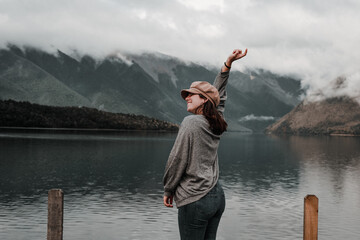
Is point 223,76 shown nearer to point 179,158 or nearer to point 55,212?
point 179,158

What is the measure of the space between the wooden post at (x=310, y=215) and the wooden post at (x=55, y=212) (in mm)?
6243

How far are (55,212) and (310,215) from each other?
654cm

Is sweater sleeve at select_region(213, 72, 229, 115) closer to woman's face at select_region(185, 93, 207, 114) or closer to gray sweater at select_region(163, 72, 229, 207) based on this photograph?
woman's face at select_region(185, 93, 207, 114)

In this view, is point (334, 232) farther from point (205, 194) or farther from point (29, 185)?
point (29, 185)

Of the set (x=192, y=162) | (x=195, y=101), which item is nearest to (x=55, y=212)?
(x=192, y=162)

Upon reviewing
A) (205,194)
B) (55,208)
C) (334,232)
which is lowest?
(334,232)

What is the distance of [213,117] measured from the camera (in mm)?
9547

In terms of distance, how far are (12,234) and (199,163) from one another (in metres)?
19.8

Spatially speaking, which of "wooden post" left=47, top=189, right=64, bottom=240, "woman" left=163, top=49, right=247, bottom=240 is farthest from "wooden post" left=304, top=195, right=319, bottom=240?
"wooden post" left=47, top=189, right=64, bottom=240

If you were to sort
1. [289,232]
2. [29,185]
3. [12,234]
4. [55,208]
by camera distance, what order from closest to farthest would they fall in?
[55,208]
[12,234]
[289,232]
[29,185]

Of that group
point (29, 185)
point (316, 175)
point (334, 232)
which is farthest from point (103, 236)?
point (316, 175)

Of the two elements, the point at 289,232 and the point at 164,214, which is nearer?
the point at 289,232

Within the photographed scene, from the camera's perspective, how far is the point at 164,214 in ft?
108

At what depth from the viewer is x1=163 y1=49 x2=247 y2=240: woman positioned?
9.42 metres
